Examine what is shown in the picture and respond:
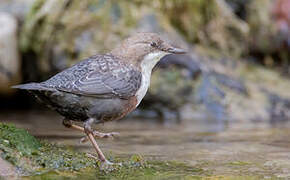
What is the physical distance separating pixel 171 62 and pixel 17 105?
2781 millimetres

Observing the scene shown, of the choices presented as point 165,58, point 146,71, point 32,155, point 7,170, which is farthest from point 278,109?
point 7,170

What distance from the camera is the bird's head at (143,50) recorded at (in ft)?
15.9

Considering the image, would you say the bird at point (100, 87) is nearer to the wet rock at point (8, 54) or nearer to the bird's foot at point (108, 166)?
the bird's foot at point (108, 166)

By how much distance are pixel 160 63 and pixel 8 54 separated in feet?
7.88

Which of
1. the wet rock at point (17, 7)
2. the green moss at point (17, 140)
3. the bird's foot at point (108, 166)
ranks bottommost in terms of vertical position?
the bird's foot at point (108, 166)

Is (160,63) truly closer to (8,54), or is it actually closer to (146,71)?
(8,54)

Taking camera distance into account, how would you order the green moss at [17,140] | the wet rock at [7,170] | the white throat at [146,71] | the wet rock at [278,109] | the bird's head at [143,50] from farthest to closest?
the wet rock at [278,109], the bird's head at [143,50], the white throat at [146,71], the green moss at [17,140], the wet rock at [7,170]

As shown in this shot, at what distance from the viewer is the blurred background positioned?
26.2 feet

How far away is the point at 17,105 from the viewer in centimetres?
889

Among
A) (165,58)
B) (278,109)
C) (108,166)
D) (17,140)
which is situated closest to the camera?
(17,140)

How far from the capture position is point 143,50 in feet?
16.1

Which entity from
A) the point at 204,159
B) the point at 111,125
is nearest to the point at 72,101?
the point at 204,159

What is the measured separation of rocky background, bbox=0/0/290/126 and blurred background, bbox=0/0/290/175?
16mm

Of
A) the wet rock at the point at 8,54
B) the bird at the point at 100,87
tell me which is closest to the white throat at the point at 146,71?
the bird at the point at 100,87
